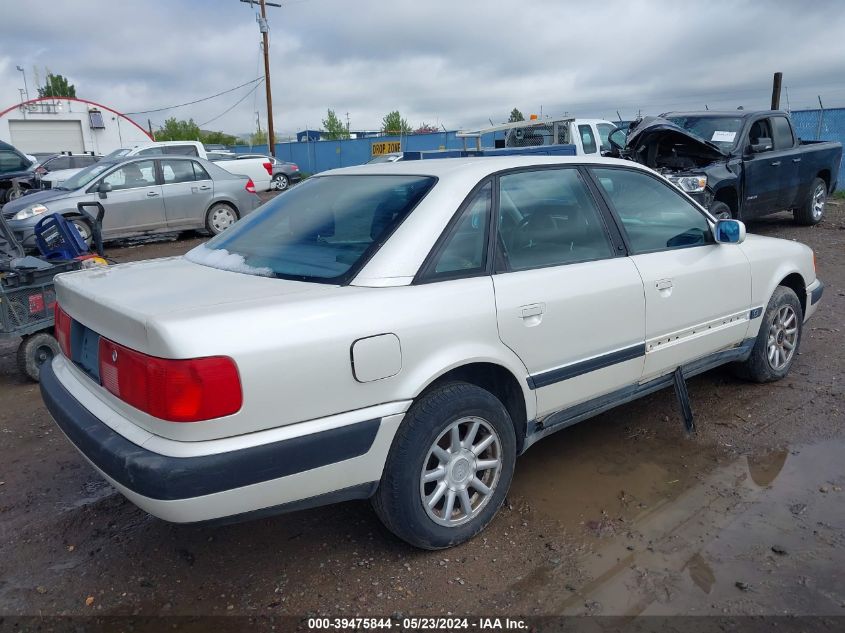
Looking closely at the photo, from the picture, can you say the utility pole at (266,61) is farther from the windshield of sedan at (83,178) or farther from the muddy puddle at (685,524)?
the muddy puddle at (685,524)

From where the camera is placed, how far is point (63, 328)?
308 cm

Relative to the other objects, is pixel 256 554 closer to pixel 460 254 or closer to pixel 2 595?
pixel 2 595

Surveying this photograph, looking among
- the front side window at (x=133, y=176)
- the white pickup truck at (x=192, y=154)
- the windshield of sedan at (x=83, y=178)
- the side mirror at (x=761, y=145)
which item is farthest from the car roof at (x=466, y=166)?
the white pickup truck at (x=192, y=154)

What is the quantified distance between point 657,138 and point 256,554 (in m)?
8.15

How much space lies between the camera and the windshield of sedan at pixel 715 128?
9.82 metres

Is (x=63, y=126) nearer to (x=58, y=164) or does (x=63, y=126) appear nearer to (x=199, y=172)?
(x=58, y=164)

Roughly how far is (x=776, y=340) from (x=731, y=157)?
5.72 metres

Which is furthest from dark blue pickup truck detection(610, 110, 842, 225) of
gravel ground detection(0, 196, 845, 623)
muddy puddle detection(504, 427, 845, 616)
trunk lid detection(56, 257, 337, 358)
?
trunk lid detection(56, 257, 337, 358)

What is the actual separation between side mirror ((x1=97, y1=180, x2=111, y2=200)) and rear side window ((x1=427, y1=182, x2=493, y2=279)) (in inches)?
365

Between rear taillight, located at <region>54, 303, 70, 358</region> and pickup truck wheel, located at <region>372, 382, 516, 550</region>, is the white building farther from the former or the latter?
pickup truck wheel, located at <region>372, 382, 516, 550</region>


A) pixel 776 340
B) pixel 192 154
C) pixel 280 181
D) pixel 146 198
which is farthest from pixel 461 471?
pixel 280 181

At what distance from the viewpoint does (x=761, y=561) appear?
9.25ft

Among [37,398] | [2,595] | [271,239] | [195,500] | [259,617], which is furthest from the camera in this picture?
[37,398]

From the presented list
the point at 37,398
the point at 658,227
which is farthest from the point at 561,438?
the point at 37,398
